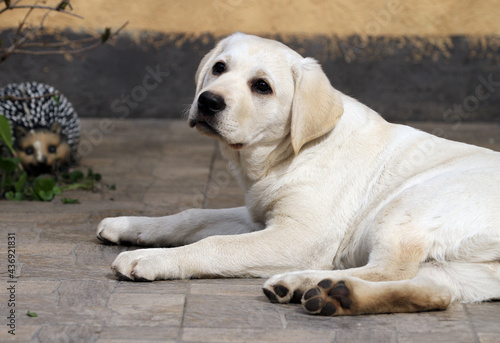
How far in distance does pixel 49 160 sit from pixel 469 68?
17.5 feet

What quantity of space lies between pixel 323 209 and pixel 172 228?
1008 millimetres

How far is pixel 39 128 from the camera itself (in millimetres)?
6422

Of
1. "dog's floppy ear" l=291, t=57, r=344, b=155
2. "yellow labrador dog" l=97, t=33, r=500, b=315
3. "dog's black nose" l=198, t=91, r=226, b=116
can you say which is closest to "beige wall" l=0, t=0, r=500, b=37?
"yellow labrador dog" l=97, t=33, r=500, b=315

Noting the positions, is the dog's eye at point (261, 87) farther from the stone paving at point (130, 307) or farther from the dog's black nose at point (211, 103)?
the stone paving at point (130, 307)

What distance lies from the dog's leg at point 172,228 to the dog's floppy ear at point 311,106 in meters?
0.72

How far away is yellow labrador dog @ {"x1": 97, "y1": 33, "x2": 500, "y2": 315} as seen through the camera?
3.40 m

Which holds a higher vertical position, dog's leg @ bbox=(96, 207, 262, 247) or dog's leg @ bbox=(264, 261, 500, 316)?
dog's leg @ bbox=(264, 261, 500, 316)

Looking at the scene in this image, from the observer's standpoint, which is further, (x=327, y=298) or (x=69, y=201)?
(x=69, y=201)

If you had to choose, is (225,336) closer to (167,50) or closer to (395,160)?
(395,160)

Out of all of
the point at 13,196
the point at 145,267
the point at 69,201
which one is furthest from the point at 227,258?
the point at 13,196

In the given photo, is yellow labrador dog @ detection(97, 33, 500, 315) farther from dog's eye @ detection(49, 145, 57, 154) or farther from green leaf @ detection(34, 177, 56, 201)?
dog's eye @ detection(49, 145, 57, 154)

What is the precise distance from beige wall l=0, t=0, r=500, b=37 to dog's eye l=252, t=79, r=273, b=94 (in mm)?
4785

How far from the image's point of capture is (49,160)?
632 cm

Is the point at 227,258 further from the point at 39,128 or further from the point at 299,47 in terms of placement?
the point at 299,47
